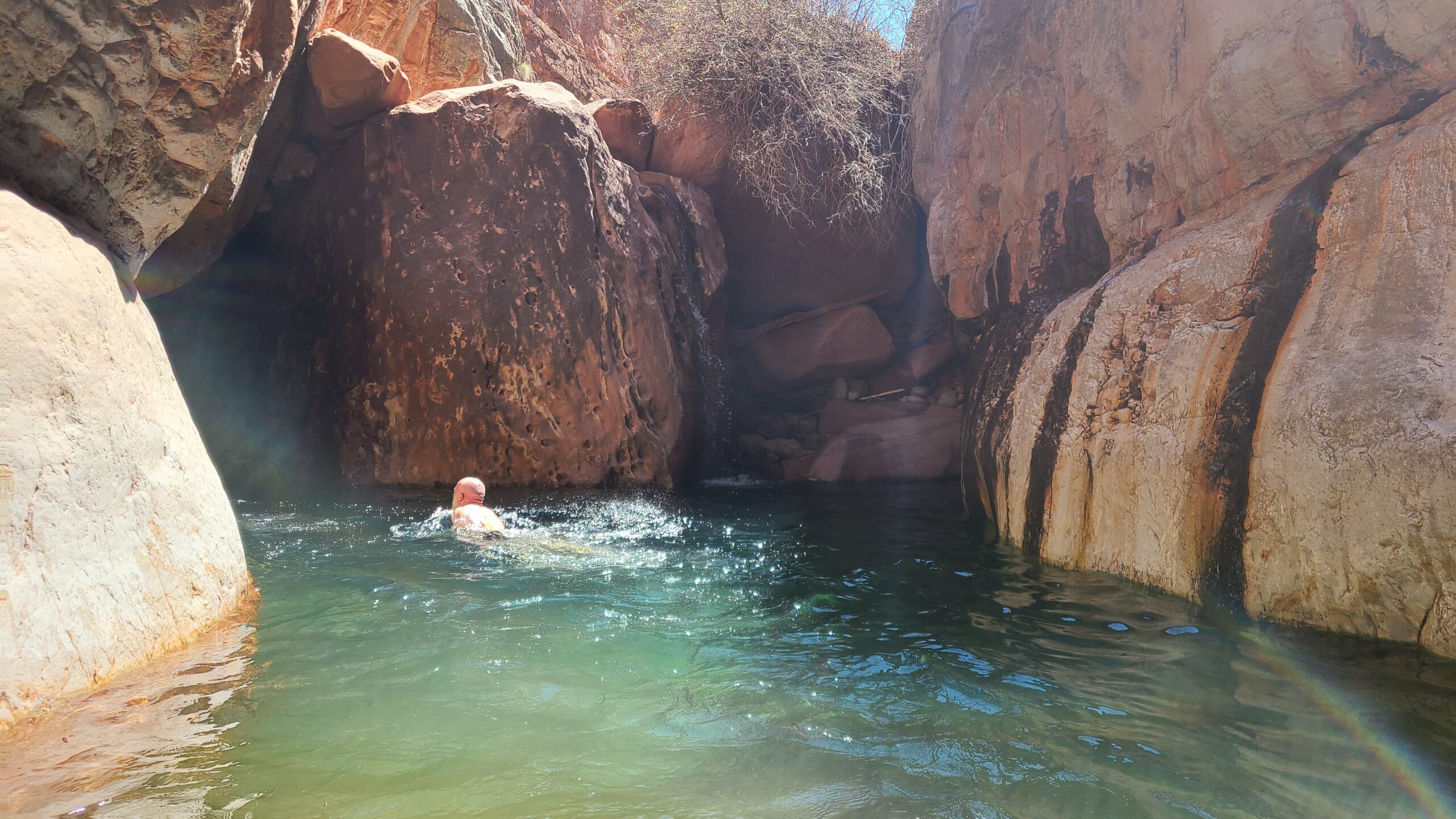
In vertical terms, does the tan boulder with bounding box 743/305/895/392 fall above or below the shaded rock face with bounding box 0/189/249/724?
above

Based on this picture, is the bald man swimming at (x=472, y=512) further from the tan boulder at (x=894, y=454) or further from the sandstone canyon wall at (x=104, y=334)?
the tan boulder at (x=894, y=454)

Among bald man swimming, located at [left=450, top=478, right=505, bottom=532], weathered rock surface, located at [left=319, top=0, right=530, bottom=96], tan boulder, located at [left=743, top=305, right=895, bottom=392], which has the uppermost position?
weathered rock surface, located at [left=319, top=0, right=530, bottom=96]

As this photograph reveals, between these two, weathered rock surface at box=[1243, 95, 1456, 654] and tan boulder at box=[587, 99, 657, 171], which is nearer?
weathered rock surface at box=[1243, 95, 1456, 654]

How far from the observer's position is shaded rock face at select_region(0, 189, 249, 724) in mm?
2387

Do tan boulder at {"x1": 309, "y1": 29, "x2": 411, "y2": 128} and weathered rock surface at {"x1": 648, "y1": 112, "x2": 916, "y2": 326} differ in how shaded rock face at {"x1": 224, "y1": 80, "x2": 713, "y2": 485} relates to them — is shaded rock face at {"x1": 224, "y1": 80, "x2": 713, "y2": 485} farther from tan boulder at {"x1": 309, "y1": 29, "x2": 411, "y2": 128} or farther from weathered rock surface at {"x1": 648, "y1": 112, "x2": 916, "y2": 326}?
weathered rock surface at {"x1": 648, "y1": 112, "x2": 916, "y2": 326}

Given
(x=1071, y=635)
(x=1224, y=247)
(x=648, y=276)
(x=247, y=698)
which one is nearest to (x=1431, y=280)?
(x=1224, y=247)

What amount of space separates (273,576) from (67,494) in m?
1.89

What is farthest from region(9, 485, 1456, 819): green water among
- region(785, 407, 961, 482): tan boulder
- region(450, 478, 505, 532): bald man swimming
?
region(785, 407, 961, 482): tan boulder

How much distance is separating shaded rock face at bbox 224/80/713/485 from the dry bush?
2.48 meters

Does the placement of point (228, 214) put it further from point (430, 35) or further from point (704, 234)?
point (704, 234)

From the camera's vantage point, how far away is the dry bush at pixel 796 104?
9867 mm

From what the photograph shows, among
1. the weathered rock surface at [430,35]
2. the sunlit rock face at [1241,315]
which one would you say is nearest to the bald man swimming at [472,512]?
the sunlit rock face at [1241,315]

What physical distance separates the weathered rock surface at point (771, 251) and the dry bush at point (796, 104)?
0.19 metres

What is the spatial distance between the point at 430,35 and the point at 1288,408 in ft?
29.2
